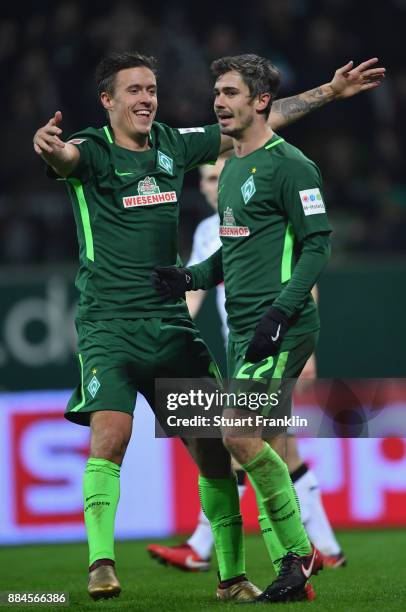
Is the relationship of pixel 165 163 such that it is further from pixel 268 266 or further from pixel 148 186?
pixel 268 266

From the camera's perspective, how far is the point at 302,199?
5.02 metres

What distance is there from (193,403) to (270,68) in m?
1.47

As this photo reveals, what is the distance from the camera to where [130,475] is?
28.1 feet

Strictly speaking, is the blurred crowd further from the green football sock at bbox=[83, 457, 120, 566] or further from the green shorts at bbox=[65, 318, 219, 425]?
the green football sock at bbox=[83, 457, 120, 566]

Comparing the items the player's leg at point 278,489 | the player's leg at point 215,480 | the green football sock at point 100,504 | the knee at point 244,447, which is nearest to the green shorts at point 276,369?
the player's leg at point 278,489

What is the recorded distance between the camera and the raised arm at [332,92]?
5.61 metres

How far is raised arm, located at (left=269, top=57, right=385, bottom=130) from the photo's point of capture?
5.61 m

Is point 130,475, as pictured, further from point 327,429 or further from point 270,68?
point 270,68

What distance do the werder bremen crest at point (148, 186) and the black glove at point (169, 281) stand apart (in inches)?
13.2

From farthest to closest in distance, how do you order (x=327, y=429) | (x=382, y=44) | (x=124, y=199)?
(x=382, y=44) < (x=327, y=429) < (x=124, y=199)

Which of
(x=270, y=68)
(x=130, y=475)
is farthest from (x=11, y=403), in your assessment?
(x=270, y=68)

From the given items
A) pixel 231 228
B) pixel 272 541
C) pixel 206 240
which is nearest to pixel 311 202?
pixel 231 228

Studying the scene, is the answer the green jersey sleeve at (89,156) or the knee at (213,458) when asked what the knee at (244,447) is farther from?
the green jersey sleeve at (89,156)

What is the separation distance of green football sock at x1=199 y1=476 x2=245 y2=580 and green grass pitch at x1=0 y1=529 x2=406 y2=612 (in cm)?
18
